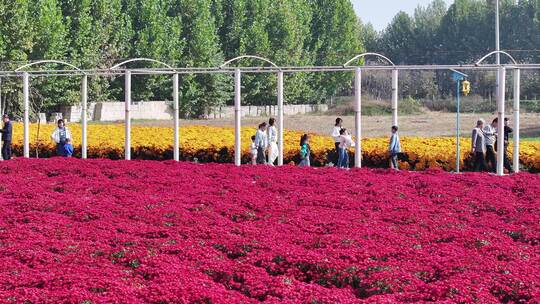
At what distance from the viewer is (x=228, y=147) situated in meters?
27.1

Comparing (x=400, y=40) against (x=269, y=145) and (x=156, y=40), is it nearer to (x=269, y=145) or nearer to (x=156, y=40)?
(x=156, y=40)

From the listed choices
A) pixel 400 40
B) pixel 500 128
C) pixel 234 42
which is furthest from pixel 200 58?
pixel 500 128

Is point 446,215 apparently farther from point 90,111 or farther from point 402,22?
point 402,22

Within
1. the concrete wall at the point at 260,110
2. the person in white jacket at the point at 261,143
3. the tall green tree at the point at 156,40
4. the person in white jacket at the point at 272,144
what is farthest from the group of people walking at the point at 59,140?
the concrete wall at the point at 260,110

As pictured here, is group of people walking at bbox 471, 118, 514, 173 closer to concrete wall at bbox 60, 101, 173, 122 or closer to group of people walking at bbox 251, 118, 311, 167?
group of people walking at bbox 251, 118, 311, 167

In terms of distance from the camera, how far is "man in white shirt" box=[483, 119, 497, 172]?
21.9m

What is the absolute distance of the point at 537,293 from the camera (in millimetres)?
8781

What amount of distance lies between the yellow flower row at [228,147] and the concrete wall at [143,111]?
94.2 ft

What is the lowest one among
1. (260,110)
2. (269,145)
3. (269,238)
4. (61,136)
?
(269,238)

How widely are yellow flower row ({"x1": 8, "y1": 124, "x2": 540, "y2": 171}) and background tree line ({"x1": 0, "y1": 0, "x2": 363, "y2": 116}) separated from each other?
1510 cm

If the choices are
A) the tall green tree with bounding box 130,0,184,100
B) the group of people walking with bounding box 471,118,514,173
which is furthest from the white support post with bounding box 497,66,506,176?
the tall green tree with bounding box 130,0,184,100

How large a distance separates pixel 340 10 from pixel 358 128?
75732 millimetres

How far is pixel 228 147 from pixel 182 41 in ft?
150

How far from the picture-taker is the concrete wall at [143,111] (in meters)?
61.6
